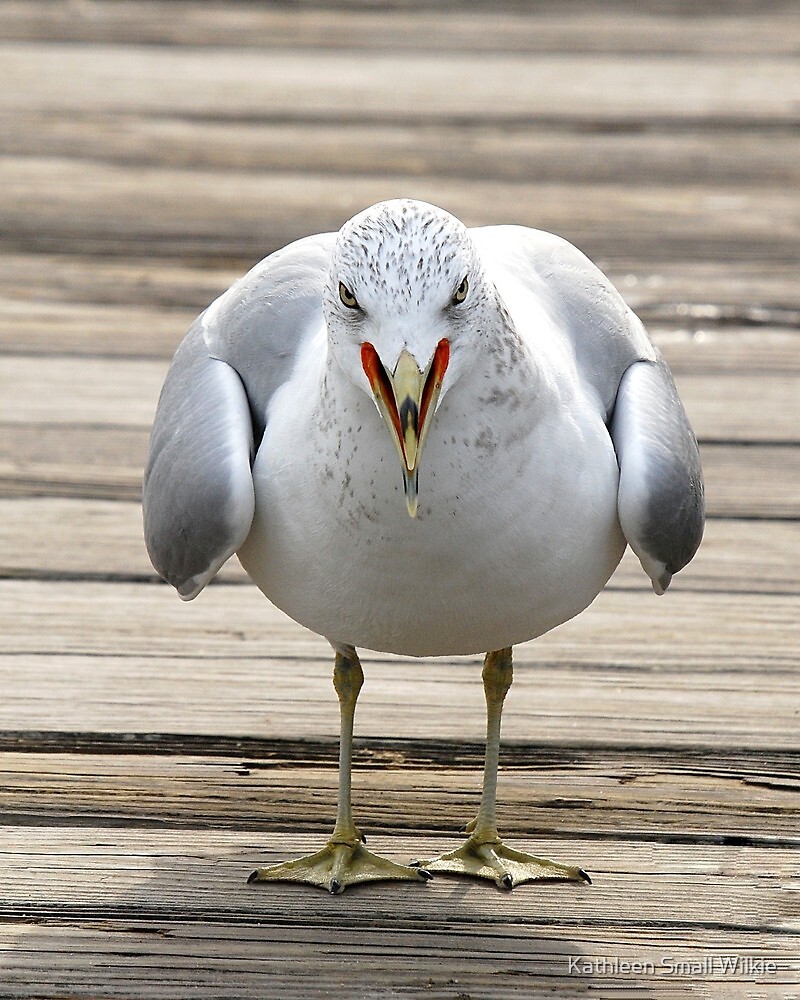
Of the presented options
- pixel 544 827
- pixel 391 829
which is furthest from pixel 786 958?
pixel 391 829

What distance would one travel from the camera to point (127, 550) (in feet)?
11.6

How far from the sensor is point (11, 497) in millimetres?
3742

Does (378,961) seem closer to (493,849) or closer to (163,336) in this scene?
(493,849)

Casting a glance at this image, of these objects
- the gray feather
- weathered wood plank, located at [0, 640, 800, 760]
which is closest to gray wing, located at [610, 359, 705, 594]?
weathered wood plank, located at [0, 640, 800, 760]

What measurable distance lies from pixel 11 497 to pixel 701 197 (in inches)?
111

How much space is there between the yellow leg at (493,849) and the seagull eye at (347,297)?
864 mm

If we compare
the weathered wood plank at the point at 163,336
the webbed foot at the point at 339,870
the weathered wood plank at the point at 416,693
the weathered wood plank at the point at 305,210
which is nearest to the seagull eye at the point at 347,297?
the webbed foot at the point at 339,870

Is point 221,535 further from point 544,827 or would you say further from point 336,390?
point 544,827

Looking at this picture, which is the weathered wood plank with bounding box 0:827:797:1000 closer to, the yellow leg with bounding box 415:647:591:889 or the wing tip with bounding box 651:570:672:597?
the yellow leg with bounding box 415:647:591:889

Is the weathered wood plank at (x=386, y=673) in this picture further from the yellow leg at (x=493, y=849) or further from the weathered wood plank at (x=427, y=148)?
the weathered wood plank at (x=427, y=148)

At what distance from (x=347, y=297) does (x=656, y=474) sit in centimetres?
62

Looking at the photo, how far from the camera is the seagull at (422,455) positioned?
6.41ft

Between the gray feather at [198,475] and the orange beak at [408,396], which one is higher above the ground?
the orange beak at [408,396]

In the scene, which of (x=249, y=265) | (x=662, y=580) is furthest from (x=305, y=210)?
(x=662, y=580)
